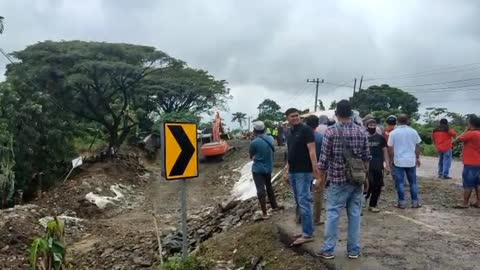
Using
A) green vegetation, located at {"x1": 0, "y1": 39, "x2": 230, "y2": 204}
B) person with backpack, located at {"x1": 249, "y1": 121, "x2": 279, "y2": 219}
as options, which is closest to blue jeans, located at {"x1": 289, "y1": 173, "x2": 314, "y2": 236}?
person with backpack, located at {"x1": 249, "y1": 121, "x2": 279, "y2": 219}

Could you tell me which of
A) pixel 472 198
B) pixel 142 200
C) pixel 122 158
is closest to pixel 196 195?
pixel 142 200

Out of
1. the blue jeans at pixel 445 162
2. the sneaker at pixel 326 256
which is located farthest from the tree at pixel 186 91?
the sneaker at pixel 326 256

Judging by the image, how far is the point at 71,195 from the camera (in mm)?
19547

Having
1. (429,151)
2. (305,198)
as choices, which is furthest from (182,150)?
(429,151)

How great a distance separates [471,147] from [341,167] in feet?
14.9

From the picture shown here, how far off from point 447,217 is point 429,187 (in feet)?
12.1

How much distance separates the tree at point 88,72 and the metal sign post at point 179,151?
20823 millimetres

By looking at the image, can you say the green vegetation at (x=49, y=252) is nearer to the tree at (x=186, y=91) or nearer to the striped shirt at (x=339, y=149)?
the striped shirt at (x=339, y=149)

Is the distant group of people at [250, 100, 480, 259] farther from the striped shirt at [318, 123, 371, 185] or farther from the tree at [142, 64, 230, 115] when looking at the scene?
the tree at [142, 64, 230, 115]

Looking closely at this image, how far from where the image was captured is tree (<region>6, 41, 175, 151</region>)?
27.6m

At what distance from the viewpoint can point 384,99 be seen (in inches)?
2286

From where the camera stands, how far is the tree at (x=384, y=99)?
57.7 metres

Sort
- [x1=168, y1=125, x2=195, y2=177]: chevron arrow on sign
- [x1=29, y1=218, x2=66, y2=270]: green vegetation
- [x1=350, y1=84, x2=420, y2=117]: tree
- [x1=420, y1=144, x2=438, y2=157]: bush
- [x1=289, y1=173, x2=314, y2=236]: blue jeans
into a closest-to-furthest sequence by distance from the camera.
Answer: [x1=168, y1=125, x2=195, y2=177]: chevron arrow on sign < [x1=289, y1=173, x2=314, y2=236]: blue jeans < [x1=29, y1=218, x2=66, y2=270]: green vegetation < [x1=420, y1=144, x2=438, y2=157]: bush < [x1=350, y1=84, x2=420, y2=117]: tree

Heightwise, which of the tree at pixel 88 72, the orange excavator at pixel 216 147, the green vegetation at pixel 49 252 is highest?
the tree at pixel 88 72
